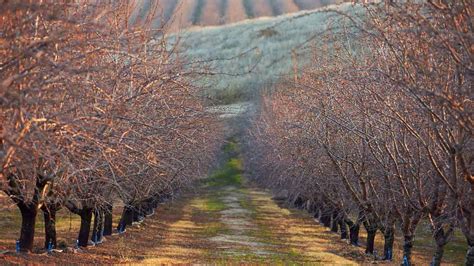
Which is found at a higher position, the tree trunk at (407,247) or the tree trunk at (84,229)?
the tree trunk at (407,247)

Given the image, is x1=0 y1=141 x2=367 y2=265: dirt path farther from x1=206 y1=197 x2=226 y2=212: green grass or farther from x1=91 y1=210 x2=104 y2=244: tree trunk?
x1=91 y1=210 x2=104 y2=244: tree trunk

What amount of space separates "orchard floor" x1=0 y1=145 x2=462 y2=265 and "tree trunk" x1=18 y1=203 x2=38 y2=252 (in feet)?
1.22

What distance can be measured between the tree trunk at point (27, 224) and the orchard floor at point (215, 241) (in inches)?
14.7

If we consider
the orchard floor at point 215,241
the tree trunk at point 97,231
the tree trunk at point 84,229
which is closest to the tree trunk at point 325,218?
the orchard floor at point 215,241

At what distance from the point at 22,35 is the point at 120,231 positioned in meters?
23.2

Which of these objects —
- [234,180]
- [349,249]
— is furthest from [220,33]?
[349,249]

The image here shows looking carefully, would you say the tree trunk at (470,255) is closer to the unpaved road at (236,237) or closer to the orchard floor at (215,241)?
the orchard floor at (215,241)

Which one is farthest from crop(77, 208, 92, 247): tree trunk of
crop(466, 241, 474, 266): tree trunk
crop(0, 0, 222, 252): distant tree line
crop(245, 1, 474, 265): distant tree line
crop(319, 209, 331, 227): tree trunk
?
crop(319, 209, 331, 227): tree trunk

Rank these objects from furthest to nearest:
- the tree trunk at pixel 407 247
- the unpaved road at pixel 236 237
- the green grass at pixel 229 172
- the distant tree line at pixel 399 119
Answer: the green grass at pixel 229 172 < the unpaved road at pixel 236 237 < the tree trunk at pixel 407 247 < the distant tree line at pixel 399 119

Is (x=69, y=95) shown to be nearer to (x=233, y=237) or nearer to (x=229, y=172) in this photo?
(x=233, y=237)

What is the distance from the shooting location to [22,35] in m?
7.70

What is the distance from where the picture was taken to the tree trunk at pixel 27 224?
17884 mm

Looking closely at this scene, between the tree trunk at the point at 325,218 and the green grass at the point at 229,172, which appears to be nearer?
the tree trunk at the point at 325,218

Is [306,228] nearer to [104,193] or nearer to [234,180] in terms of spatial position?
[104,193]
